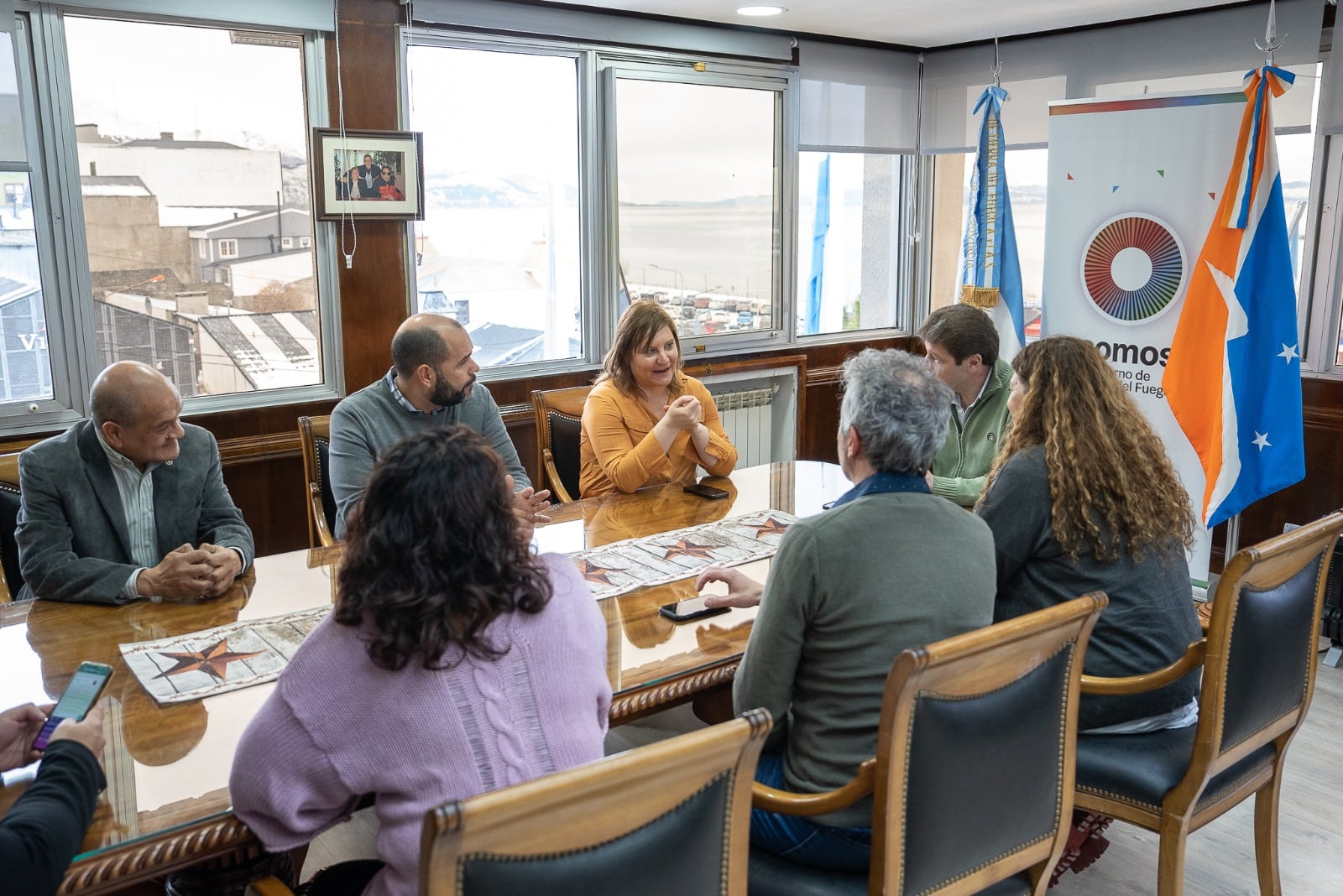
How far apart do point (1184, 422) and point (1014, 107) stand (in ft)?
6.60

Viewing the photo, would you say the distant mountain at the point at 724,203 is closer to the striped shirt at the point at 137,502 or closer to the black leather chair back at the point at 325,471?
the black leather chair back at the point at 325,471

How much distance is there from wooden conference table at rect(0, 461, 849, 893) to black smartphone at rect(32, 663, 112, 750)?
5cm

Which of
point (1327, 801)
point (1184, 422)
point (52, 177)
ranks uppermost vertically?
point (52, 177)

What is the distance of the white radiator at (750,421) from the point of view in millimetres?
5289

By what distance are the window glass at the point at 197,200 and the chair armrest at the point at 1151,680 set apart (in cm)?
304

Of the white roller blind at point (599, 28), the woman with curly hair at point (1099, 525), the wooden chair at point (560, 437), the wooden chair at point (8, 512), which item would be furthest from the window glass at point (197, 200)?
the woman with curly hair at point (1099, 525)

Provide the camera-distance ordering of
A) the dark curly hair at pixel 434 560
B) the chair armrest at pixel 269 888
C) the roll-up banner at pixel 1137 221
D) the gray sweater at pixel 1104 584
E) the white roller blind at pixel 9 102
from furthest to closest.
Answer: the roll-up banner at pixel 1137 221, the white roller blind at pixel 9 102, the gray sweater at pixel 1104 584, the chair armrest at pixel 269 888, the dark curly hair at pixel 434 560

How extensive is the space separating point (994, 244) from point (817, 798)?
3658mm

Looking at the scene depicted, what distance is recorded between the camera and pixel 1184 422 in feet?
13.1

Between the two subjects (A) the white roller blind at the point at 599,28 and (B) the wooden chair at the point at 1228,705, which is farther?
(A) the white roller blind at the point at 599,28

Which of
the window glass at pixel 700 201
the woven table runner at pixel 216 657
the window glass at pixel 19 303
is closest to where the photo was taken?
the woven table runner at pixel 216 657

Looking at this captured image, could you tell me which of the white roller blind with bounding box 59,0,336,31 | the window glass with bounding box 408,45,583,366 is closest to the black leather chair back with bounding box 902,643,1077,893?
the window glass with bounding box 408,45,583,366

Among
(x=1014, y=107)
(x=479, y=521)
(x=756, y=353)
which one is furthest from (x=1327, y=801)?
(x=1014, y=107)

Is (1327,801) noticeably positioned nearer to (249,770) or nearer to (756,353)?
(249,770)
